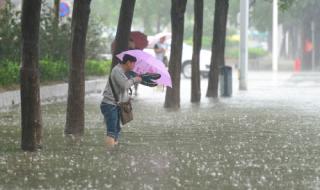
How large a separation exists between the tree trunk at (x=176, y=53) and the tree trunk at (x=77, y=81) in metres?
8.53

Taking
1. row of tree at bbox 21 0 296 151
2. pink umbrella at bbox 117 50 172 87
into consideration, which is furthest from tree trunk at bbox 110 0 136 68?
pink umbrella at bbox 117 50 172 87

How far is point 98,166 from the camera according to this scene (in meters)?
12.9

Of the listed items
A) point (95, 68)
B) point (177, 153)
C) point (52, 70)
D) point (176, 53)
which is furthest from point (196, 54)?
point (177, 153)

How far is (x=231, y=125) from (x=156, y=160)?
6882mm

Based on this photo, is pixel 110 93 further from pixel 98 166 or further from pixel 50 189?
pixel 50 189

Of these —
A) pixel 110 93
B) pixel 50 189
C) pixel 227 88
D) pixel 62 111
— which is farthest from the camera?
pixel 227 88

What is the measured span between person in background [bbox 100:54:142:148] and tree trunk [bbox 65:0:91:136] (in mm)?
1592

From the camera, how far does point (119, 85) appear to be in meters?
15.7

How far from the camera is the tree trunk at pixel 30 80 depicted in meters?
14.7

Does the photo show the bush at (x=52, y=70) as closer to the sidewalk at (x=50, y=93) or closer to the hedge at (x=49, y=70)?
the hedge at (x=49, y=70)

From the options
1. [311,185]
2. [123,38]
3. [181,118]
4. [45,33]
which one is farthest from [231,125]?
[45,33]

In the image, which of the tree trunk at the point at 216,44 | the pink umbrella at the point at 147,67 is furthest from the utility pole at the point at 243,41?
the pink umbrella at the point at 147,67

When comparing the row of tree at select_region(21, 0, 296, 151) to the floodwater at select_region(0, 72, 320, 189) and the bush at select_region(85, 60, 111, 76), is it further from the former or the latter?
the bush at select_region(85, 60, 111, 76)

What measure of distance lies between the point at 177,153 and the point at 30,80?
2.36 meters
